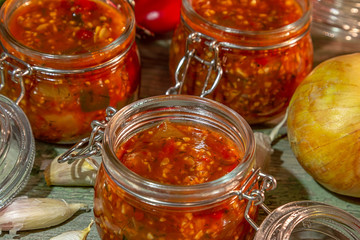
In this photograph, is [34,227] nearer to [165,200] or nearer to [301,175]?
[165,200]

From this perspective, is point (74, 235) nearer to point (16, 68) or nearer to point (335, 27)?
point (16, 68)

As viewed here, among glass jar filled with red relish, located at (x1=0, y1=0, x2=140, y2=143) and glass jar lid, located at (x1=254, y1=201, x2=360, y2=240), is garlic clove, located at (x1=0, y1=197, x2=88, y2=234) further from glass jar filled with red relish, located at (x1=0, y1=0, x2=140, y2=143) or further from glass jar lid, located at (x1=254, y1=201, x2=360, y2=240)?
glass jar lid, located at (x1=254, y1=201, x2=360, y2=240)

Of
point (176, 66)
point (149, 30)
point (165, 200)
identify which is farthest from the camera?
point (149, 30)

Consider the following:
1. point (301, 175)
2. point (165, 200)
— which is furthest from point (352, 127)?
point (165, 200)

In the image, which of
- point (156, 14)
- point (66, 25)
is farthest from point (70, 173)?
point (156, 14)

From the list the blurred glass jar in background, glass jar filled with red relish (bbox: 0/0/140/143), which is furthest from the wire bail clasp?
the blurred glass jar in background

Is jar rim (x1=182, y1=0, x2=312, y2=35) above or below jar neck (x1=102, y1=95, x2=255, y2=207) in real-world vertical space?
above

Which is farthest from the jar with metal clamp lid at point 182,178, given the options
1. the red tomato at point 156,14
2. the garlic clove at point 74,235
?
the red tomato at point 156,14
